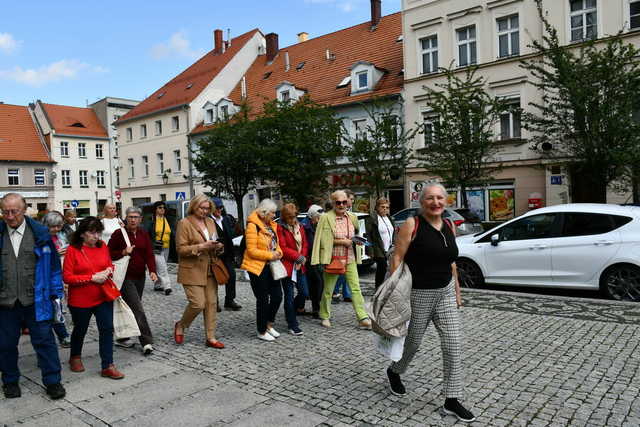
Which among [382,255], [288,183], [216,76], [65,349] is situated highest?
[216,76]

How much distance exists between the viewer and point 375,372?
17.3 feet

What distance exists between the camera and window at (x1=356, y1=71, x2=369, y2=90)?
28844 millimetres

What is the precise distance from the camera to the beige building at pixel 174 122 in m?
39.8

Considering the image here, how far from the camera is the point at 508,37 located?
75.7ft

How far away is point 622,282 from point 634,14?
15886mm

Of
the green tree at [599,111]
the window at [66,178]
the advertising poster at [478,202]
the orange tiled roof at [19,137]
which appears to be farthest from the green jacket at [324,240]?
the window at [66,178]

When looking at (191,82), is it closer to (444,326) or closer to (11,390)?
(11,390)

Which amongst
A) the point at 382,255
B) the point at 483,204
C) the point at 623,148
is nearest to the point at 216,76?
the point at 483,204

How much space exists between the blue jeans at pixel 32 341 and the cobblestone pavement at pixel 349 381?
0.26 m

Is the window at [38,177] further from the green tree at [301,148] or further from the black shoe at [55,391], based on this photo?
the black shoe at [55,391]

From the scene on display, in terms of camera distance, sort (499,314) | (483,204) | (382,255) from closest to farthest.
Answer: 1. (499,314)
2. (382,255)
3. (483,204)

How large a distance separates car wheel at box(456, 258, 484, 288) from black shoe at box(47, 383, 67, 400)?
24.3 feet

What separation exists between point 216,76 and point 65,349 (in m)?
35.5

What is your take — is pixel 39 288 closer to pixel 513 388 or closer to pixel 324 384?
pixel 324 384
